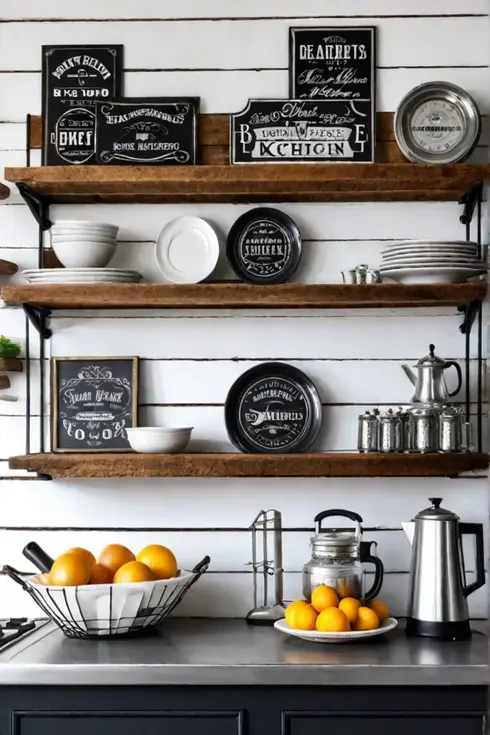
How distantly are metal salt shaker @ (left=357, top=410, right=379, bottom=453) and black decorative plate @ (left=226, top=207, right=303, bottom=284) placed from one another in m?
0.44

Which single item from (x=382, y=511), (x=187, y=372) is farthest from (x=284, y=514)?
(x=187, y=372)

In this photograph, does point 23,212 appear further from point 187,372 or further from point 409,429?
point 409,429

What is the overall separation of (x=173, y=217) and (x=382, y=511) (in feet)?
3.24

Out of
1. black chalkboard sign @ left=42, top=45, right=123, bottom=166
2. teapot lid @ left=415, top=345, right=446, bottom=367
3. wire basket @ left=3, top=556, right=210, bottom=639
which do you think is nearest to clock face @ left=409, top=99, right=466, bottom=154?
teapot lid @ left=415, top=345, right=446, bottom=367

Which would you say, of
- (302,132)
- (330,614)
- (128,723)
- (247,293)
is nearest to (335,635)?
(330,614)

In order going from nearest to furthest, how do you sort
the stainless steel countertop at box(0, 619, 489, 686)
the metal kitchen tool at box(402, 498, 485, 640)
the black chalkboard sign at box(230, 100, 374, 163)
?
the stainless steel countertop at box(0, 619, 489, 686)
the metal kitchen tool at box(402, 498, 485, 640)
the black chalkboard sign at box(230, 100, 374, 163)

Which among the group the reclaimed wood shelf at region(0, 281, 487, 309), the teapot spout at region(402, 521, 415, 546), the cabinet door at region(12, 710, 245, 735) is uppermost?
the reclaimed wood shelf at region(0, 281, 487, 309)

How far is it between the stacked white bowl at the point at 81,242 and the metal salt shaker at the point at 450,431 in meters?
0.97

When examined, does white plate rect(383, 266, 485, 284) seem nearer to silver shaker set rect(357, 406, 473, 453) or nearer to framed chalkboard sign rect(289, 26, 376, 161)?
silver shaker set rect(357, 406, 473, 453)

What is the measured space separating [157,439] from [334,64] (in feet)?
3.71

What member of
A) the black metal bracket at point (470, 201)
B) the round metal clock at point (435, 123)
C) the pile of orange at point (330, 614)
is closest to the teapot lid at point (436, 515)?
the pile of orange at point (330, 614)

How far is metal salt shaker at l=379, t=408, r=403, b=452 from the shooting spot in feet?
8.20

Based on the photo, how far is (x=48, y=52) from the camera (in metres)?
2.73

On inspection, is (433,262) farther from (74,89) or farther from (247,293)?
(74,89)
